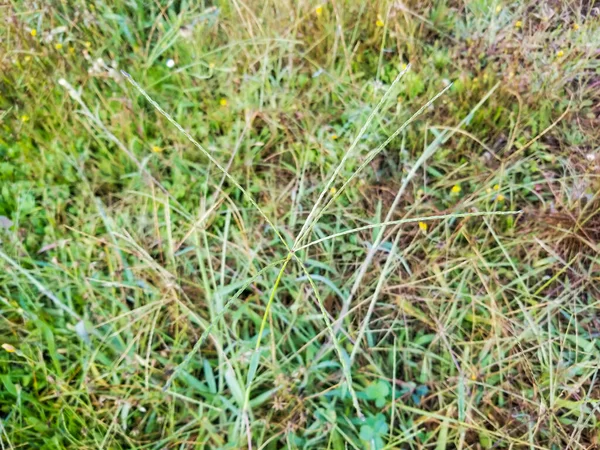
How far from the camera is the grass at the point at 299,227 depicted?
1.19 m

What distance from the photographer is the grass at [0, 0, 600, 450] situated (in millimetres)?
1189

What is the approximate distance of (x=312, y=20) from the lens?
1.69m

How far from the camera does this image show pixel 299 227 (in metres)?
1.44

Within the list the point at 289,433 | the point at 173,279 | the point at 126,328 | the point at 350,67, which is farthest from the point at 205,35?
the point at 289,433

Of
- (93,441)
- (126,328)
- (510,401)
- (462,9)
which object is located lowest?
(510,401)

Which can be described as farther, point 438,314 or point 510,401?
point 438,314

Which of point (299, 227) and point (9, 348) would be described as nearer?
point (9, 348)

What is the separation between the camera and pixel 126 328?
127 centimetres

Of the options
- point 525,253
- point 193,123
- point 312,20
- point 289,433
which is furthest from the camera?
point 312,20

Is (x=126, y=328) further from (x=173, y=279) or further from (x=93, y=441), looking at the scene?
(x=93, y=441)

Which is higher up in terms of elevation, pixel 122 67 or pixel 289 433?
pixel 122 67

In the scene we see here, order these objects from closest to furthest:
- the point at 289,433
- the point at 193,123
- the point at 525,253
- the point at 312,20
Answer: the point at 289,433
the point at 525,253
the point at 193,123
the point at 312,20

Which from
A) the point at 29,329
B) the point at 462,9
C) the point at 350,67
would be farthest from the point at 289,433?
the point at 462,9

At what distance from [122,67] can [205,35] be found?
0.31 m
